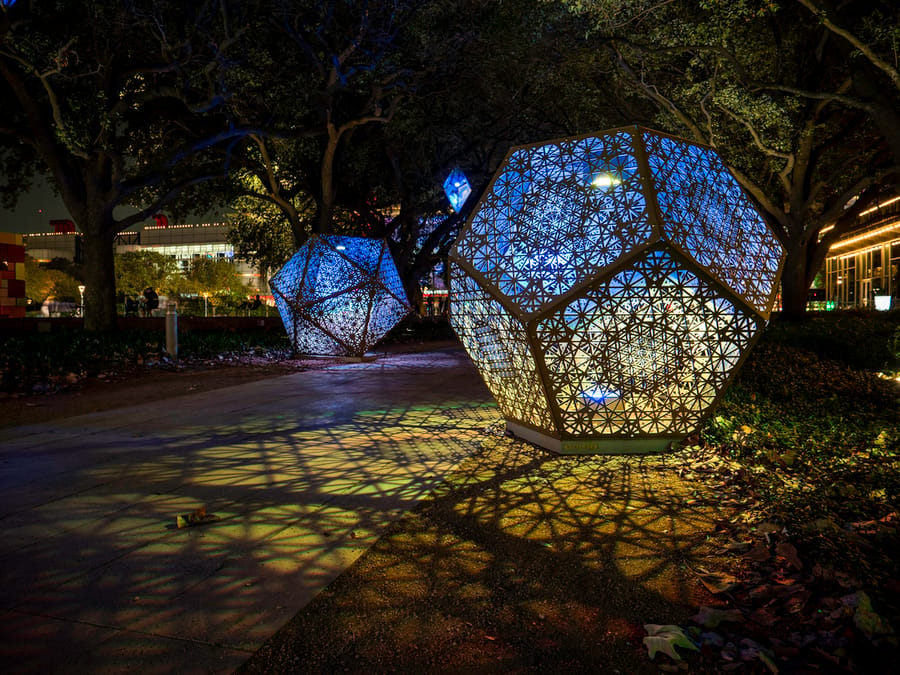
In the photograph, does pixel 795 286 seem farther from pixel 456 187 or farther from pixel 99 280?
pixel 99 280

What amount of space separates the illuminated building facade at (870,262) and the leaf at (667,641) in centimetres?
3302

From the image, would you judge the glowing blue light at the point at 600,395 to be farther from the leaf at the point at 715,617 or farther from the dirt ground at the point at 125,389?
the dirt ground at the point at 125,389

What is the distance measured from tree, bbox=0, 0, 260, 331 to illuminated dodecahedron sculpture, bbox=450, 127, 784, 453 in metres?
11.5

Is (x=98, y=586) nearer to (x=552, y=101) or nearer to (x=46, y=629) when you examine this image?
(x=46, y=629)

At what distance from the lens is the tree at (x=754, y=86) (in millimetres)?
13742

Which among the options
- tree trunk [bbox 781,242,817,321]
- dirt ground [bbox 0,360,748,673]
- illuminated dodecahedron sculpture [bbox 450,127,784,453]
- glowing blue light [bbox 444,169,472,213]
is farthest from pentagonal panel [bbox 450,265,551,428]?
glowing blue light [bbox 444,169,472,213]

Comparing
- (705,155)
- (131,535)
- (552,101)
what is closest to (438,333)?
(552,101)

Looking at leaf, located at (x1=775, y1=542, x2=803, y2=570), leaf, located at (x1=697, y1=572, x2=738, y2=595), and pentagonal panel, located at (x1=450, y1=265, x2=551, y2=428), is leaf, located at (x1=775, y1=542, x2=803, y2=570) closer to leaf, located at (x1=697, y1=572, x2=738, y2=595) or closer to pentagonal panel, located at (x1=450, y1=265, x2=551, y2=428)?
leaf, located at (x1=697, y1=572, x2=738, y2=595)

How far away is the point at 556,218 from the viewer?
5.50 meters

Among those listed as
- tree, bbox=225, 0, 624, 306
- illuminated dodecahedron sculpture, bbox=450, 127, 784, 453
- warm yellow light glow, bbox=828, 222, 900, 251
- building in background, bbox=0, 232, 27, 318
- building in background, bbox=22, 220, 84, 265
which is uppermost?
building in background, bbox=22, 220, 84, 265

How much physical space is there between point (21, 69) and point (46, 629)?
16.1 metres

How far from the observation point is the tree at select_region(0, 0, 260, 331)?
42.2ft

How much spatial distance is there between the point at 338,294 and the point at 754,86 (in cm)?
1133

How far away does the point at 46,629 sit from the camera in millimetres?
2590
